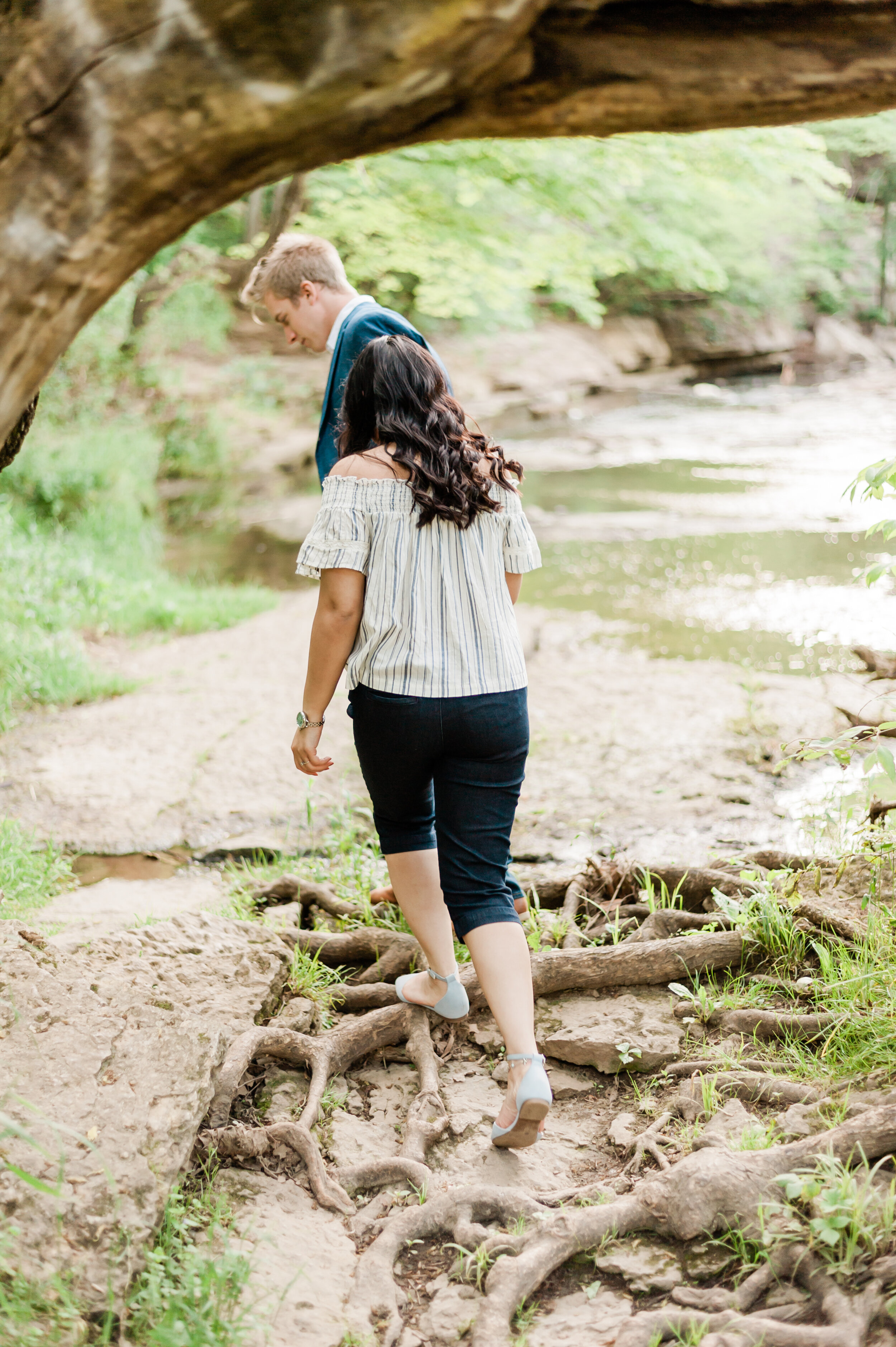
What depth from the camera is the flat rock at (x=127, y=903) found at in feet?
12.5

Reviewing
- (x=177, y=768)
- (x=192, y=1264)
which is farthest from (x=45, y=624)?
(x=192, y=1264)

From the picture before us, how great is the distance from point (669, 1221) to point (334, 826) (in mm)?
3042

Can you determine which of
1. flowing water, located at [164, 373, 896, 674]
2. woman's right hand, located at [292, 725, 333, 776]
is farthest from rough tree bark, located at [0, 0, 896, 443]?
flowing water, located at [164, 373, 896, 674]

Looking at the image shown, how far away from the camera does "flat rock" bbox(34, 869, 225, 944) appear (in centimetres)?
380

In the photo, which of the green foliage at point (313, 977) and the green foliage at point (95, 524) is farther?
the green foliage at point (95, 524)

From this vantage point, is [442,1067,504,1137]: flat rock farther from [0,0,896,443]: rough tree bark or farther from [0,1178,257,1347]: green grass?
[0,0,896,443]: rough tree bark

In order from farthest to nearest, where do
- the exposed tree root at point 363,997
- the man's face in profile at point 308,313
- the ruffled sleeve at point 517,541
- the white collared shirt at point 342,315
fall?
1. the man's face in profile at point 308,313
2. the white collared shirt at point 342,315
3. the exposed tree root at point 363,997
4. the ruffled sleeve at point 517,541

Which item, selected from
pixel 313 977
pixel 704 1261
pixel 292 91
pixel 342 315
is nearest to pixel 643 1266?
pixel 704 1261

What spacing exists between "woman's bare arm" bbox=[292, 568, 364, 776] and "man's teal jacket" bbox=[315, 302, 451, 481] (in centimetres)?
85

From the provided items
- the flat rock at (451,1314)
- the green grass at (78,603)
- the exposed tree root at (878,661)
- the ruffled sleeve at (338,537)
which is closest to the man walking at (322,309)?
the ruffled sleeve at (338,537)

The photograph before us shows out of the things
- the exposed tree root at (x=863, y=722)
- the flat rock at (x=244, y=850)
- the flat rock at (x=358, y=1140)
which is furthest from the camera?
the flat rock at (x=244, y=850)

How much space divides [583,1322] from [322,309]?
10.6ft

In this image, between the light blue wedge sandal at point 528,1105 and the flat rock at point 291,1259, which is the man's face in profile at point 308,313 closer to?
the light blue wedge sandal at point 528,1105

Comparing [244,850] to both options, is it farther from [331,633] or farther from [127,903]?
[331,633]
